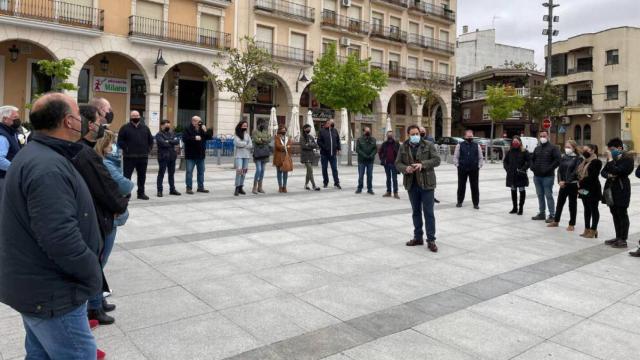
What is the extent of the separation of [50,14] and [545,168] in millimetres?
22498

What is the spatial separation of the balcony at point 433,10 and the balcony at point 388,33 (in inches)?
87.6

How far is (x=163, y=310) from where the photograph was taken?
13.9 ft

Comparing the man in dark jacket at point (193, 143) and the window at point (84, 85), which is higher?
the window at point (84, 85)

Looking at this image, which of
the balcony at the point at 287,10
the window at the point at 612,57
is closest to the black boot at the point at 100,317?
the balcony at the point at 287,10

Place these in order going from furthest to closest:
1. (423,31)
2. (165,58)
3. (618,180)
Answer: (423,31) → (165,58) → (618,180)

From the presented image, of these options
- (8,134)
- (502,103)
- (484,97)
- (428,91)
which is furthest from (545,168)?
(484,97)

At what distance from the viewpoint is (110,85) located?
26516 mm

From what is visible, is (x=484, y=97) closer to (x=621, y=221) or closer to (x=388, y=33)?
(x=388, y=33)

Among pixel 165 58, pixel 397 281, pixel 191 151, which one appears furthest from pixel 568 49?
pixel 397 281

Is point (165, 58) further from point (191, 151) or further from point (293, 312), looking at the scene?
point (293, 312)

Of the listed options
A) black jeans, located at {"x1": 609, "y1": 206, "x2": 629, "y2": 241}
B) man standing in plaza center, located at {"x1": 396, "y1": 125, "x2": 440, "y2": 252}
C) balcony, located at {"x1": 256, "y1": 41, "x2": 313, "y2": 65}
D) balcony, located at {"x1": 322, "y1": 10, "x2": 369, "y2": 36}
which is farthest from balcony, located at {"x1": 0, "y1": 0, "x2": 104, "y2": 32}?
black jeans, located at {"x1": 609, "y1": 206, "x2": 629, "y2": 241}

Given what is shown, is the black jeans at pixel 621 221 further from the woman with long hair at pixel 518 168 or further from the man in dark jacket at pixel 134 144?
the man in dark jacket at pixel 134 144

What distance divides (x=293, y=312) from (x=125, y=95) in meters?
25.7

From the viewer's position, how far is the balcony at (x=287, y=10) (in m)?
29.7
